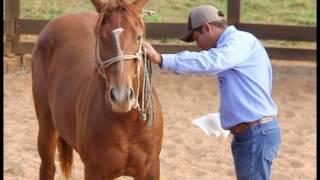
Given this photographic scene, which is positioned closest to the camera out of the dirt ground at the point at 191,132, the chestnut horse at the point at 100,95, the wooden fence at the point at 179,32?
the chestnut horse at the point at 100,95

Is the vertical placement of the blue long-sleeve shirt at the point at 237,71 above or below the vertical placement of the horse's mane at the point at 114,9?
→ below

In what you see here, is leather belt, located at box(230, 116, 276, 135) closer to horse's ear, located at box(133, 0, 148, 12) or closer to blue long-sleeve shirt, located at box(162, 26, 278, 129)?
blue long-sleeve shirt, located at box(162, 26, 278, 129)

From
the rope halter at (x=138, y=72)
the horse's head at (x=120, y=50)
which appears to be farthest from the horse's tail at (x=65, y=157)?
the horse's head at (x=120, y=50)

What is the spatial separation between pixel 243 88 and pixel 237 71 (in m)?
0.10

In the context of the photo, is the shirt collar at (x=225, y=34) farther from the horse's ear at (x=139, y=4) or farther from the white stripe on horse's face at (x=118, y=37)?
the white stripe on horse's face at (x=118, y=37)

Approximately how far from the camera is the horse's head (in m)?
3.24

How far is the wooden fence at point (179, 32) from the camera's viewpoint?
10.0 meters

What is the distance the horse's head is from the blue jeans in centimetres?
68

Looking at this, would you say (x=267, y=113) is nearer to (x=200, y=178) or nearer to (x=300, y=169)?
(x=200, y=178)

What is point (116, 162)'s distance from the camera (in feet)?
12.6

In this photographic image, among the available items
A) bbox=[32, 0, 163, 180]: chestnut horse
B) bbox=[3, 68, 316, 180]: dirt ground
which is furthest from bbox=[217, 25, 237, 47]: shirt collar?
bbox=[3, 68, 316, 180]: dirt ground

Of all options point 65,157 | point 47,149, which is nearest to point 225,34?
point 65,157

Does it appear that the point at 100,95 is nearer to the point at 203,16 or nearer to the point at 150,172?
the point at 150,172

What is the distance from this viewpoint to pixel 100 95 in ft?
12.6
